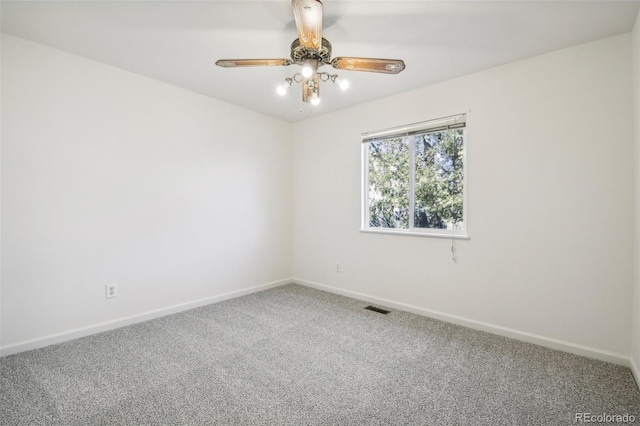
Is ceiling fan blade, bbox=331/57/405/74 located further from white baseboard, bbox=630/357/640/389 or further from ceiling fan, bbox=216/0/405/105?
white baseboard, bbox=630/357/640/389

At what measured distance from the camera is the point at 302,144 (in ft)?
14.1

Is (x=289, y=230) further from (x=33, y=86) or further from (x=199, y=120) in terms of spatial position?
(x=33, y=86)

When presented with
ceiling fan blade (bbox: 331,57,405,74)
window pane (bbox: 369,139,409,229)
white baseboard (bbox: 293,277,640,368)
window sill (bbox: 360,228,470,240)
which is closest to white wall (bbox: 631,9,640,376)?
white baseboard (bbox: 293,277,640,368)

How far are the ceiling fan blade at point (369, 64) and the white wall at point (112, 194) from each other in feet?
6.84

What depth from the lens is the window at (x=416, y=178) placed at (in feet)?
9.71

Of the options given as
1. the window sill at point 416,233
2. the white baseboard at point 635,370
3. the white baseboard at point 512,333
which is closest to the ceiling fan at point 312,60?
the window sill at point 416,233

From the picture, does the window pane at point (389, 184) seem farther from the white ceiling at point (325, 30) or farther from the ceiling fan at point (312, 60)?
the ceiling fan at point (312, 60)

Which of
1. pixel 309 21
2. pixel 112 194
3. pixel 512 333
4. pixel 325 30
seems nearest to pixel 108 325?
pixel 112 194

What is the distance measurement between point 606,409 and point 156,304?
3562 mm

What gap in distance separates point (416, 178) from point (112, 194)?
3.05 meters

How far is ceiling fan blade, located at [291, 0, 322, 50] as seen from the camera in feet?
5.11

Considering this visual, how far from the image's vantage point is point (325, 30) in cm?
211

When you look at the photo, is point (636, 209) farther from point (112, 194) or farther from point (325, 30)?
point (112, 194)

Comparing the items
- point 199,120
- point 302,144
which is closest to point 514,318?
point 302,144
